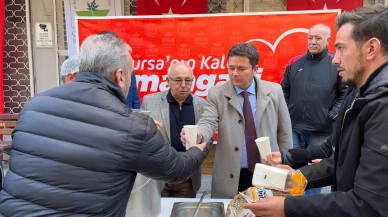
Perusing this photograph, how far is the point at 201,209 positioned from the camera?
198 centimetres

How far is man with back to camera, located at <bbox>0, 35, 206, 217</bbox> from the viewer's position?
123 centimetres

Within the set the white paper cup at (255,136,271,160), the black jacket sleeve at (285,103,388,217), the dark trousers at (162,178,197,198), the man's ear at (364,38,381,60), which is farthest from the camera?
the dark trousers at (162,178,197,198)

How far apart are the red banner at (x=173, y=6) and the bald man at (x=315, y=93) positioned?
1.83 metres

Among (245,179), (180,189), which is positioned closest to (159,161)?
(245,179)

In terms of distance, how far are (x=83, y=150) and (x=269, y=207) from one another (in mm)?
730

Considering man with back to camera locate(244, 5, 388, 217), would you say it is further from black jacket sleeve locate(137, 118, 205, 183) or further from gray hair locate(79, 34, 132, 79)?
gray hair locate(79, 34, 132, 79)

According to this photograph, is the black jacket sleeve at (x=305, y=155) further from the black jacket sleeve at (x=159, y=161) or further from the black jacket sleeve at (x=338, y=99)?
the black jacket sleeve at (x=338, y=99)

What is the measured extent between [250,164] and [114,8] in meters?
3.38

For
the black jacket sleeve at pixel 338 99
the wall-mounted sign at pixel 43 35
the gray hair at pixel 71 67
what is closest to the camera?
the gray hair at pixel 71 67

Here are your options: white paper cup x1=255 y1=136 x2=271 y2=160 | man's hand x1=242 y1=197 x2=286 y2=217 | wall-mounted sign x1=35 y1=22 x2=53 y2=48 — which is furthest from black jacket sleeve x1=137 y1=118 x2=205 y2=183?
wall-mounted sign x1=35 y1=22 x2=53 y2=48

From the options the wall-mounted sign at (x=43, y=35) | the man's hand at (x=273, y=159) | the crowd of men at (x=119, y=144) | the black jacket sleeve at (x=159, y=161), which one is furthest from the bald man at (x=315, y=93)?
the wall-mounted sign at (x=43, y=35)

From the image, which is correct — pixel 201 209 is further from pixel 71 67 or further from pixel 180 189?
pixel 71 67

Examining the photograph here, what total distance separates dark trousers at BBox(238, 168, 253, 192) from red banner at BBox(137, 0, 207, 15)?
9.68 feet

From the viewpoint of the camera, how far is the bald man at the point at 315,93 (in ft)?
10.9
